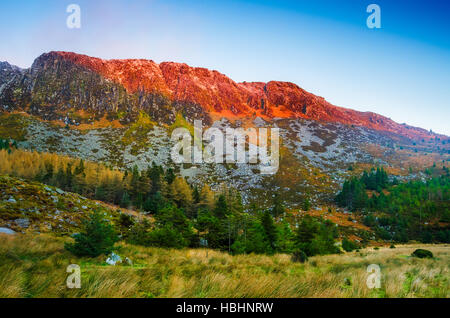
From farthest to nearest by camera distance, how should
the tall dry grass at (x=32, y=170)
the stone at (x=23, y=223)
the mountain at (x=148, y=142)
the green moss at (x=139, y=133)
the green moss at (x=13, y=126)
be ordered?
1. the green moss at (x=139, y=133)
2. the green moss at (x=13, y=126)
3. the mountain at (x=148, y=142)
4. the tall dry grass at (x=32, y=170)
5. the stone at (x=23, y=223)

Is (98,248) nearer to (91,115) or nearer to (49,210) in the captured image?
(49,210)

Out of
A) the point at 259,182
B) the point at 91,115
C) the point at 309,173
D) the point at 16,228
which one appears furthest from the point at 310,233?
the point at 91,115

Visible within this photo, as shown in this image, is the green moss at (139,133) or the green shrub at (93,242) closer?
the green shrub at (93,242)

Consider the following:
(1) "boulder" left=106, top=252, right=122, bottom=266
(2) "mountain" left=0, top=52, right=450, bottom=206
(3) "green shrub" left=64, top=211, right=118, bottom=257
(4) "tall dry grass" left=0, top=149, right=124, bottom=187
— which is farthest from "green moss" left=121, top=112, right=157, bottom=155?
(1) "boulder" left=106, top=252, right=122, bottom=266

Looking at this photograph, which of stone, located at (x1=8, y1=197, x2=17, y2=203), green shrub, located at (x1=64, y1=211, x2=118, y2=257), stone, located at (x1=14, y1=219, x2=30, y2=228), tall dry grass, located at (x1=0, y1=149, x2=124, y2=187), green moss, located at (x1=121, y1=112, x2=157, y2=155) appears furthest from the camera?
green moss, located at (x1=121, y1=112, x2=157, y2=155)

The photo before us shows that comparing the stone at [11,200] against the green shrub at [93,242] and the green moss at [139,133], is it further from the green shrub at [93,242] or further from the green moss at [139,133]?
the green moss at [139,133]

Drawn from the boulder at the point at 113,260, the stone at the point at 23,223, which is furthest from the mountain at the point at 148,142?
the boulder at the point at 113,260

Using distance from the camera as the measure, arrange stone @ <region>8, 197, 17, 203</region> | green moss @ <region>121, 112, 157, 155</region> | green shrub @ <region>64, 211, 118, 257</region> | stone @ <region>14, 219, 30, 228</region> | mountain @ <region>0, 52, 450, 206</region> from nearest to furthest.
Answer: green shrub @ <region>64, 211, 118, 257</region> → stone @ <region>14, 219, 30, 228</region> → stone @ <region>8, 197, 17, 203</region> → mountain @ <region>0, 52, 450, 206</region> → green moss @ <region>121, 112, 157, 155</region>

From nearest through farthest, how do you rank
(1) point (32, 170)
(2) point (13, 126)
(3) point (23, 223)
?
(3) point (23, 223) → (1) point (32, 170) → (2) point (13, 126)

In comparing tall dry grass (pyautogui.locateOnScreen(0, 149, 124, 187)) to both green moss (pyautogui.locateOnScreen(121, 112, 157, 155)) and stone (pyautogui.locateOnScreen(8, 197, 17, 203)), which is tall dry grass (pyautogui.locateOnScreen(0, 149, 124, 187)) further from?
green moss (pyautogui.locateOnScreen(121, 112, 157, 155))

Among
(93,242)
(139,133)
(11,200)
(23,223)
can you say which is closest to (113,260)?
(93,242)

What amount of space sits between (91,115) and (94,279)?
204m

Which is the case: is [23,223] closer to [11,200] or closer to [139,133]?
[11,200]
